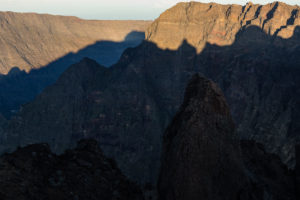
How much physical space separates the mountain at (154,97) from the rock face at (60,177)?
54923 millimetres

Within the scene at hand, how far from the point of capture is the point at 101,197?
20.2m

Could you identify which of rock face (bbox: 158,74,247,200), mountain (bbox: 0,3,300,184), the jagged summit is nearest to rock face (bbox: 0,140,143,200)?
rock face (bbox: 158,74,247,200)

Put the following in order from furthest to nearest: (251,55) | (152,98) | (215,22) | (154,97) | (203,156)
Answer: (215,22), (154,97), (152,98), (251,55), (203,156)

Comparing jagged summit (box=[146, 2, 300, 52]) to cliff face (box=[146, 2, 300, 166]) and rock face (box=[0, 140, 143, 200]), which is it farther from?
rock face (box=[0, 140, 143, 200])

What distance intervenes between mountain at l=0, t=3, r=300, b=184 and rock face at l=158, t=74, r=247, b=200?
51.7 metres

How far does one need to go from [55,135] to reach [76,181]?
85.7 metres

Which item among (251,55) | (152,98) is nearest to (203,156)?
(152,98)

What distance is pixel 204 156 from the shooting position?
21.5 meters

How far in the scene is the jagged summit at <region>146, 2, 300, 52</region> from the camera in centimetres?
11331

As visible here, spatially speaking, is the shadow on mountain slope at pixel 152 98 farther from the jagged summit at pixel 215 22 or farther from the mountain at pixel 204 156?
the mountain at pixel 204 156

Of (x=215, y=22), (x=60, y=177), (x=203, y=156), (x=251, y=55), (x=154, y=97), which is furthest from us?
(x=215, y=22)

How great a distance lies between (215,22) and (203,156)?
10126 centimetres

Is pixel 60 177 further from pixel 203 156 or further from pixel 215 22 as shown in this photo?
pixel 215 22

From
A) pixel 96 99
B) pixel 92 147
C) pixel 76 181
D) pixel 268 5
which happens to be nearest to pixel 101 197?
pixel 76 181
